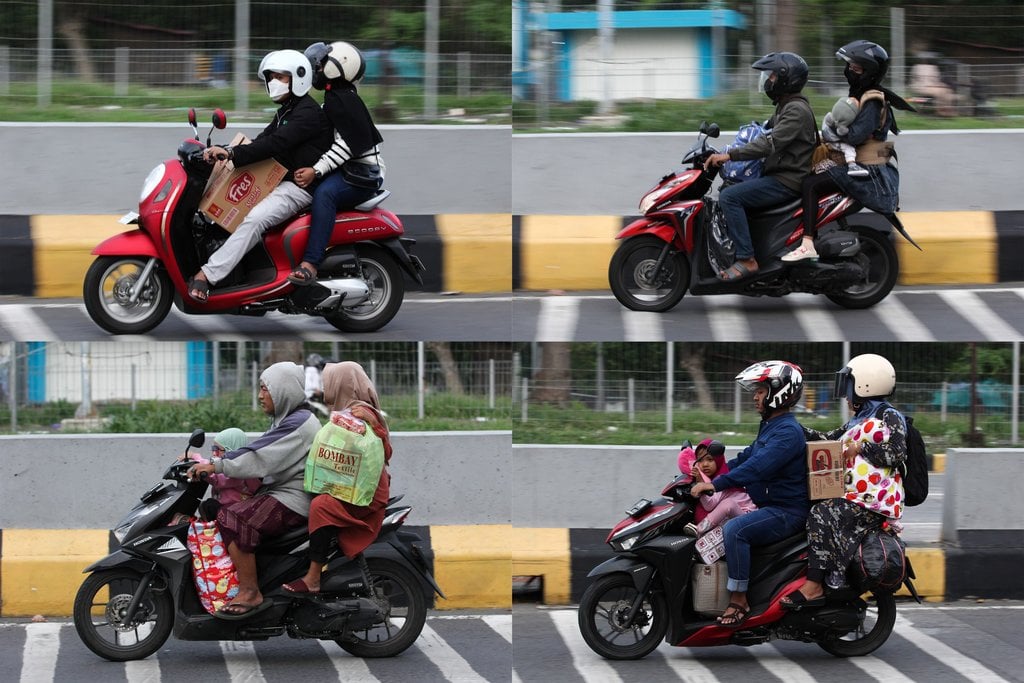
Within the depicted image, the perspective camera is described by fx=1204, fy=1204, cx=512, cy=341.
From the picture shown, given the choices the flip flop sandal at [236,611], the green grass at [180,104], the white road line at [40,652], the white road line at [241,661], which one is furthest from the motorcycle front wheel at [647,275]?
A: the white road line at [40,652]

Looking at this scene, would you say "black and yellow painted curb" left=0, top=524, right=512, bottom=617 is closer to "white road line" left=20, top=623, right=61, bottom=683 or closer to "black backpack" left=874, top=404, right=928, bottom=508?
"white road line" left=20, top=623, right=61, bottom=683

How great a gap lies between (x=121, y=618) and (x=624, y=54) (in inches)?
230

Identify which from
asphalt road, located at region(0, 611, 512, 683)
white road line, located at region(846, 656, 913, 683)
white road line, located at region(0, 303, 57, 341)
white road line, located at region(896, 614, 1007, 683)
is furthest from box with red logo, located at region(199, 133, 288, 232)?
white road line, located at region(896, 614, 1007, 683)

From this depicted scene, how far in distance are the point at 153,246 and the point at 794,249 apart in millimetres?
3918

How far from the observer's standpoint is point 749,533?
6.39 meters

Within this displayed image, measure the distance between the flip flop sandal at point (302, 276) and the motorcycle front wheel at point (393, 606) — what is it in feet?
5.62

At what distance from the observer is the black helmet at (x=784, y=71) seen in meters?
7.51

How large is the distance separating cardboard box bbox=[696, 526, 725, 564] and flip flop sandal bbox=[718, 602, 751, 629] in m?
0.26

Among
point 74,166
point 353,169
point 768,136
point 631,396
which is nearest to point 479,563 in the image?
point 631,396

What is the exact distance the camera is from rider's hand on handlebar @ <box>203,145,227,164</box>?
7.13m

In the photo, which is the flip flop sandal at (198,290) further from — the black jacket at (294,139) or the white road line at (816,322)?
the white road line at (816,322)

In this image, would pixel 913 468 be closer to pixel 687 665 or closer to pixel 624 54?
pixel 687 665

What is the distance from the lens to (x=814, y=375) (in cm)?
967

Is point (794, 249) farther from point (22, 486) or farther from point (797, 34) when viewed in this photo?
point (22, 486)
